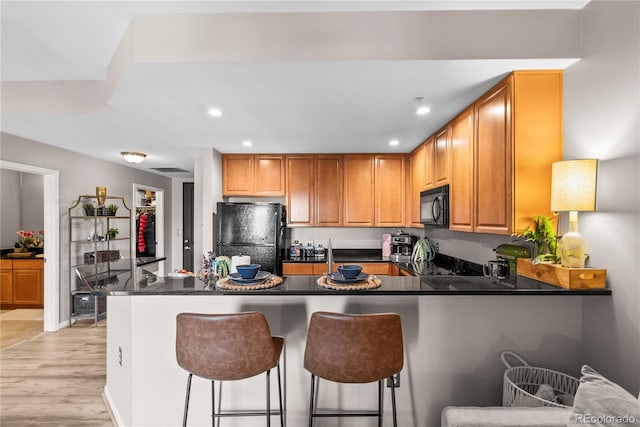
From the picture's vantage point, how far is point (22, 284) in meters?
4.47

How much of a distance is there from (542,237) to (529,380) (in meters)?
0.83

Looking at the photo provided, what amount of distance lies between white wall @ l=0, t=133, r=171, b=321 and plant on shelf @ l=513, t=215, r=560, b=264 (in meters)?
4.72

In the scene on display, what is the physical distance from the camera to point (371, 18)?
5.50ft

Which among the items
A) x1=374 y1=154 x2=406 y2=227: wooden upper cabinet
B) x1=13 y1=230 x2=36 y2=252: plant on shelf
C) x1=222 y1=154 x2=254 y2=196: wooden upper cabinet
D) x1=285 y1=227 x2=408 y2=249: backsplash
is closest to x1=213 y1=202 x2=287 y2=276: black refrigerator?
x1=222 y1=154 x2=254 y2=196: wooden upper cabinet

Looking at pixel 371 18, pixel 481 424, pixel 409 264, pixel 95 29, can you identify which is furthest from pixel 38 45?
pixel 409 264

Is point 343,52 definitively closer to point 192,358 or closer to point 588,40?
point 588,40

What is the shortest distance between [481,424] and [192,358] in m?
1.28

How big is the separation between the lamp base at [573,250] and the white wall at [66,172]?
4849mm

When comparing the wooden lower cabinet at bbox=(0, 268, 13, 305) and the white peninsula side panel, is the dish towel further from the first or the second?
the white peninsula side panel

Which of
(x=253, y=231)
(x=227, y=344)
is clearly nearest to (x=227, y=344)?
(x=227, y=344)

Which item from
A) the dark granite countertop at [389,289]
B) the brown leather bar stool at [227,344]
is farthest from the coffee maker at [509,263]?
the brown leather bar stool at [227,344]

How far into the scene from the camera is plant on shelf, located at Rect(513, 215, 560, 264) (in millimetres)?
1782

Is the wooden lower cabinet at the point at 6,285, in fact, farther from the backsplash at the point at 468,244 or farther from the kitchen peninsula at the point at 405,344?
the backsplash at the point at 468,244

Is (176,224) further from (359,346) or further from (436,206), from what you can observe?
(359,346)
